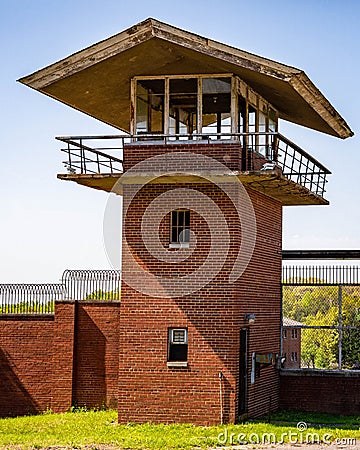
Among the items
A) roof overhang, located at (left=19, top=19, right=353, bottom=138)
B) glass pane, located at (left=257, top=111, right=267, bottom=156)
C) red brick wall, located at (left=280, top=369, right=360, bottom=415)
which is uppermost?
roof overhang, located at (left=19, top=19, right=353, bottom=138)

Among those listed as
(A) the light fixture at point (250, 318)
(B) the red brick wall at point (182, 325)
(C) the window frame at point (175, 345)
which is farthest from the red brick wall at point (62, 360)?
(A) the light fixture at point (250, 318)

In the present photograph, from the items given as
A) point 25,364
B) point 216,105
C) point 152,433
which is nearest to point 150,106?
point 216,105

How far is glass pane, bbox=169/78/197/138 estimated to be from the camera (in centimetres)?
2055

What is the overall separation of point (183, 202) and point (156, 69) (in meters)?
3.17

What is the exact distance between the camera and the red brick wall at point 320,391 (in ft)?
75.4

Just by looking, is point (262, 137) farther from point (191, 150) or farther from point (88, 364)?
point (88, 364)

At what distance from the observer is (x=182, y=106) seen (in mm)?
20750

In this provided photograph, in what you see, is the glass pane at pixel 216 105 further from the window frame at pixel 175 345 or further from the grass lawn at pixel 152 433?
the grass lawn at pixel 152 433

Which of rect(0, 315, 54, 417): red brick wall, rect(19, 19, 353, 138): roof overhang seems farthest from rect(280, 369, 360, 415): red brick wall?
rect(19, 19, 353, 138): roof overhang

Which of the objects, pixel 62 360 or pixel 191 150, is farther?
pixel 62 360

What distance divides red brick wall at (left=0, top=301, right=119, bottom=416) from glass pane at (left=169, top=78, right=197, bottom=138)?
5.75m

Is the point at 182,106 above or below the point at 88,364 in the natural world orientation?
above

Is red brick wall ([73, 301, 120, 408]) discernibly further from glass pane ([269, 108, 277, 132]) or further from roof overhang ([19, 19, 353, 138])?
glass pane ([269, 108, 277, 132])

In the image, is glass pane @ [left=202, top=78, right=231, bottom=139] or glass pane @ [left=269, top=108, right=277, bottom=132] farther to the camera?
glass pane @ [left=269, top=108, right=277, bottom=132]
